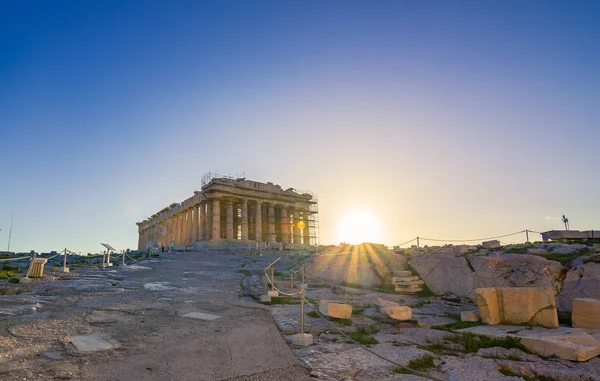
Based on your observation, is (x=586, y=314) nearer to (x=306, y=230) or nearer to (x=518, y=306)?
(x=518, y=306)

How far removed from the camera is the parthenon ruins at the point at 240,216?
45875mm

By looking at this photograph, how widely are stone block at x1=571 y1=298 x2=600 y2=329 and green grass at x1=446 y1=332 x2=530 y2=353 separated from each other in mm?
2204

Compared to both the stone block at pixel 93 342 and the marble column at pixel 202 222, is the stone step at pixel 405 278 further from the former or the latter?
the marble column at pixel 202 222

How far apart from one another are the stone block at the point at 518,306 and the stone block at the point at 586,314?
412mm

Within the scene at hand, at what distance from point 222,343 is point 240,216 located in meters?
47.8

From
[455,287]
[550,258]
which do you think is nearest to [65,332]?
[455,287]

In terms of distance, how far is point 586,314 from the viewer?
7.52m

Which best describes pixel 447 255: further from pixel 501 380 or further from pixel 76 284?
pixel 76 284

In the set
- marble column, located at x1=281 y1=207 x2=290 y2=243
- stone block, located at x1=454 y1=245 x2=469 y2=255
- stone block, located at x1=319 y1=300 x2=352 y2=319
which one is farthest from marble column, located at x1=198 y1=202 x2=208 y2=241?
stone block, located at x1=319 y1=300 x2=352 y2=319

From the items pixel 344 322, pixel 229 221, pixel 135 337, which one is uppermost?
pixel 229 221

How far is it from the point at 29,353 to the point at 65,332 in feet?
3.84

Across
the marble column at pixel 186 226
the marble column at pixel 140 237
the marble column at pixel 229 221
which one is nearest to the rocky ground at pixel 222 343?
the marble column at pixel 229 221

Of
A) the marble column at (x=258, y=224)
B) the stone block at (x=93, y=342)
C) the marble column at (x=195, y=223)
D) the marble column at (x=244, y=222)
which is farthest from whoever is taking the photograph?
the marble column at (x=195, y=223)

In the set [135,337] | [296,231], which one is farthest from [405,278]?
[296,231]
